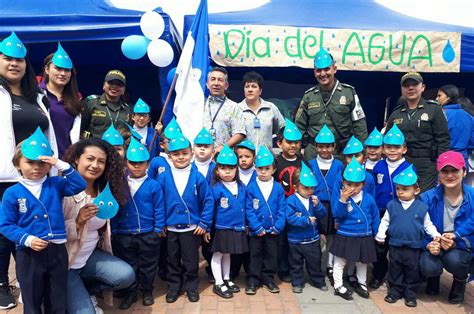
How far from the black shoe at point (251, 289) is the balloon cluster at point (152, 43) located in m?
2.63

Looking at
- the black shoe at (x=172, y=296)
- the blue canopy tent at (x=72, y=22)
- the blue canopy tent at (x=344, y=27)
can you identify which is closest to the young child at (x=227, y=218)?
the black shoe at (x=172, y=296)

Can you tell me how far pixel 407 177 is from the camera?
3.11 meters

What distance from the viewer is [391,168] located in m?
3.42

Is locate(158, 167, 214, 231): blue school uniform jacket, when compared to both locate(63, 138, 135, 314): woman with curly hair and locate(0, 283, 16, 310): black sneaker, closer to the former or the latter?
locate(63, 138, 135, 314): woman with curly hair

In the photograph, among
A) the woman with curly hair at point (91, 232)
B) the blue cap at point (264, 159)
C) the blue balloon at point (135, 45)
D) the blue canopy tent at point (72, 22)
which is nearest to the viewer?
the woman with curly hair at point (91, 232)

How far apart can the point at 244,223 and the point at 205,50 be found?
2.48m

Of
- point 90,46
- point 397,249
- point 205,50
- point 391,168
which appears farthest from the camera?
point 90,46

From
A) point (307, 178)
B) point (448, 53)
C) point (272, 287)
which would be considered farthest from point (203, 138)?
point (448, 53)

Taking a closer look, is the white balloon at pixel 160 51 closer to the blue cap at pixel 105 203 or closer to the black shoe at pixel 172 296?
the blue cap at pixel 105 203

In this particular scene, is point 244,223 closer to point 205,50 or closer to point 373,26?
point 205,50

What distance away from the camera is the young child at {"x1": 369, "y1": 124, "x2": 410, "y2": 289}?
11.1 ft

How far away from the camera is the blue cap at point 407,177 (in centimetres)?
309

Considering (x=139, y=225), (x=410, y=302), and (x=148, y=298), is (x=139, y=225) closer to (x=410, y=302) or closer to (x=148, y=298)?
(x=148, y=298)

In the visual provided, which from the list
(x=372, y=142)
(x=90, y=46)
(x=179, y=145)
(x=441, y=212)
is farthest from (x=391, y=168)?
(x=90, y=46)
